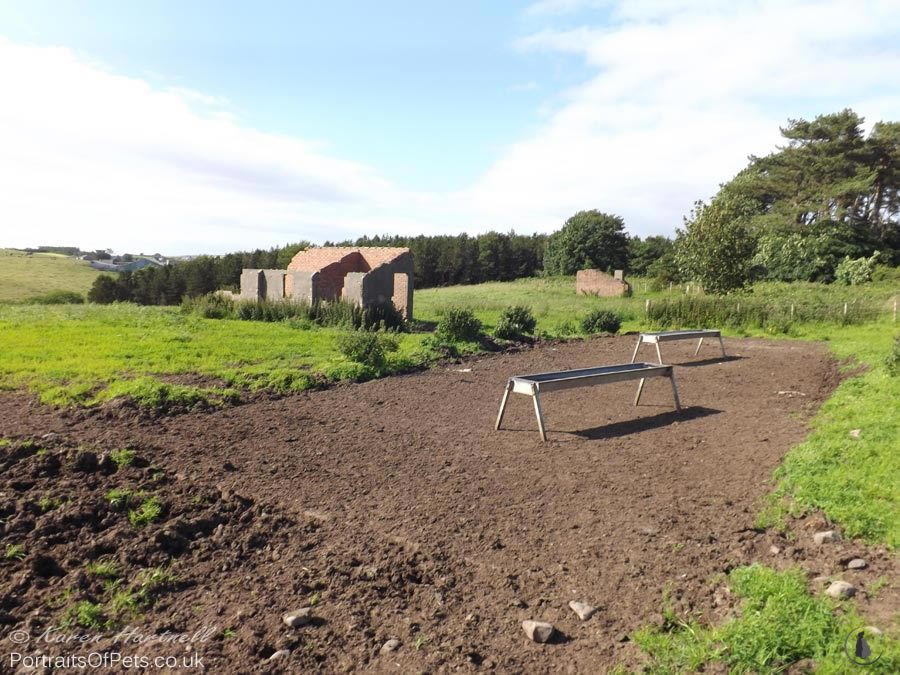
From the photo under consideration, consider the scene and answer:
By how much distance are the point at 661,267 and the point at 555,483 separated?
51312 mm

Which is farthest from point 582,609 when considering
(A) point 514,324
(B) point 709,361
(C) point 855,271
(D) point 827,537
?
(C) point 855,271

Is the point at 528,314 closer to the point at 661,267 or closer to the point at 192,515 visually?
the point at 192,515

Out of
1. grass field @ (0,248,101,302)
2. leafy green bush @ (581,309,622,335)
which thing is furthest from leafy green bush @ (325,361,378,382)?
grass field @ (0,248,101,302)

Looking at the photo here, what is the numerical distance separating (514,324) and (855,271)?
95.8ft

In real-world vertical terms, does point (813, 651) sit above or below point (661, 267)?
below

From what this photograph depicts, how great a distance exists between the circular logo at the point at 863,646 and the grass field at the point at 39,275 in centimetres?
5196

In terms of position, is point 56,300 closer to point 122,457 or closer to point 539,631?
point 122,457

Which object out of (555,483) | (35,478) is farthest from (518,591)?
(35,478)

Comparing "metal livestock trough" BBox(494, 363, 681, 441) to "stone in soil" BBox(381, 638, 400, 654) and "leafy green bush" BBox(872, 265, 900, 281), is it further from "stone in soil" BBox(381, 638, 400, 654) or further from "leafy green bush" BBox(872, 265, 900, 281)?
"leafy green bush" BBox(872, 265, 900, 281)

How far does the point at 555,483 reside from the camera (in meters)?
5.05

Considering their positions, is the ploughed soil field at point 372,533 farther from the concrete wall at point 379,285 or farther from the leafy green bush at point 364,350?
the concrete wall at point 379,285

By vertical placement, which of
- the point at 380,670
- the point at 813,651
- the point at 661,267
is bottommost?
the point at 380,670

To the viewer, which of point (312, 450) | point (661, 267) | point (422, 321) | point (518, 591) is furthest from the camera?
point (661, 267)

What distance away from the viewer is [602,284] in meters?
39.2
